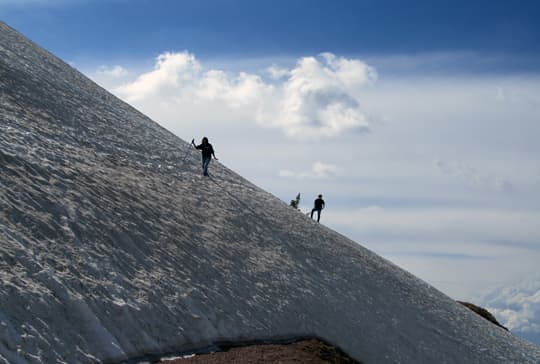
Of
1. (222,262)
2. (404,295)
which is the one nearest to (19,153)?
(222,262)

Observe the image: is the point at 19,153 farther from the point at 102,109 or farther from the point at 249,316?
the point at 102,109

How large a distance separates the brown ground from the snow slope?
29.5 inches

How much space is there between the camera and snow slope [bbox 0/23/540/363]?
46.6ft

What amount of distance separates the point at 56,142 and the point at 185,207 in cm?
585

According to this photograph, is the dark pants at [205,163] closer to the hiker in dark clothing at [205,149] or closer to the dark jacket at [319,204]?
the hiker in dark clothing at [205,149]

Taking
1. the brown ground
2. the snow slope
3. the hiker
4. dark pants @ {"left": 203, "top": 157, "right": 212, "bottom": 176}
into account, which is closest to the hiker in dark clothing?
dark pants @ {"left": 203, "top": 157, "right": 212, "bottom": 176}

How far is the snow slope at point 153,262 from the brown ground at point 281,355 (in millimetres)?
749

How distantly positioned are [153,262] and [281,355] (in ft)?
16.5

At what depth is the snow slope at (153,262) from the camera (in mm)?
14203

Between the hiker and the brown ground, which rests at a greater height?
the hiker

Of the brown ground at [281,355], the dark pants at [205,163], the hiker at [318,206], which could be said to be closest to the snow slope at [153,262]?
the dark pants at [205,163]

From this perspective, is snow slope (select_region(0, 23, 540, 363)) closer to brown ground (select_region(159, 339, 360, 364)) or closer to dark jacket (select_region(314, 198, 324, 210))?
brown ground (select_region(159, 339, 360, 364))

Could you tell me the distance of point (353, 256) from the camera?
1272 inches

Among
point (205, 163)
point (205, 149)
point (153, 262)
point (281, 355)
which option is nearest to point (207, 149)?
point (205, 149)
